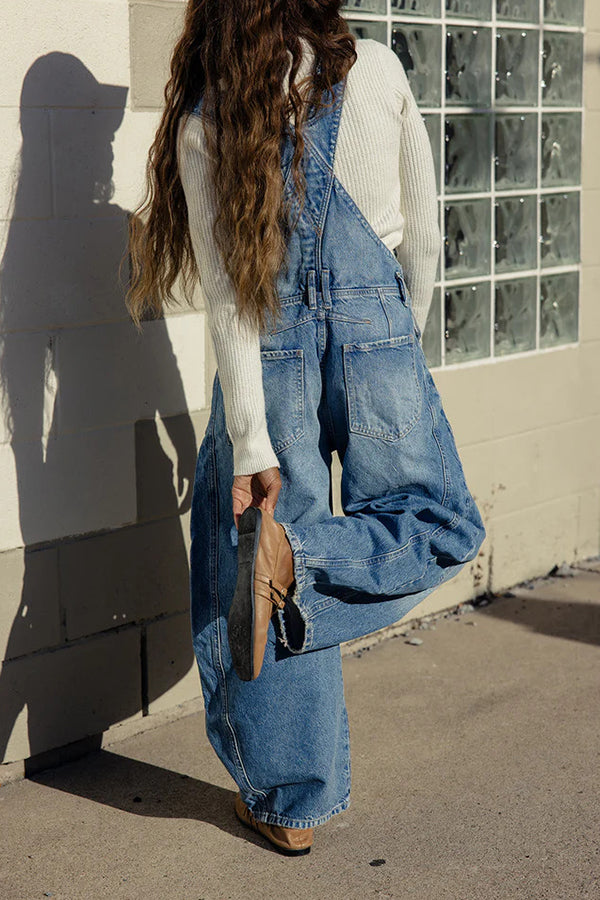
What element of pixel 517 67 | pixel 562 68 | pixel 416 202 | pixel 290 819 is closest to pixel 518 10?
pixel 517 67

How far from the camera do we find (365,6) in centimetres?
381

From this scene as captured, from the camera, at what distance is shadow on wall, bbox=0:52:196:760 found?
10.0 ft

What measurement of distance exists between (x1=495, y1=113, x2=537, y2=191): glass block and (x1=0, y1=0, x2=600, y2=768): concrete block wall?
1.53 m

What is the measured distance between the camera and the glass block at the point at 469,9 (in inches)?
161

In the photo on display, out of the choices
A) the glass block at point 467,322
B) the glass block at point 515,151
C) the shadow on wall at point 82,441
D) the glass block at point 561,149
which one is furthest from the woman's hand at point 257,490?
the glass block at point 561,149

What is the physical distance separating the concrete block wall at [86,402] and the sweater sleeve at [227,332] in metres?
0.65

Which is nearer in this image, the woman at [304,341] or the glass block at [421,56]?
the woman at [304,341]

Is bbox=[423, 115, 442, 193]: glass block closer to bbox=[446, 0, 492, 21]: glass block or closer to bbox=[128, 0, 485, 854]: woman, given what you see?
bbox=[446, 0, 492, 21]: glass block

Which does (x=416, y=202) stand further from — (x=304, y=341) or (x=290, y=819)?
(x=290, y=819)

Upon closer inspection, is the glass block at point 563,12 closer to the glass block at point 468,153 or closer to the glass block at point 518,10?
the glass block at point 518,10

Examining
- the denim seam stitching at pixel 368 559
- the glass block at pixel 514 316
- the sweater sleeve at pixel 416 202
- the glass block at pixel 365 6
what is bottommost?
the denim seam stitching at pixel 368 559

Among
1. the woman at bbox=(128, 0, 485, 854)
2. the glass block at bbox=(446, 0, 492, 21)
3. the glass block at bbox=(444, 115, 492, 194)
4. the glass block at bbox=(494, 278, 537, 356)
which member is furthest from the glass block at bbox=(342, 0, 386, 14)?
the woman at bbox=(128, 0, 485, 854)

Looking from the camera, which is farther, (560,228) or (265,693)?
(560,228)

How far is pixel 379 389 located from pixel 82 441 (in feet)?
3.35
